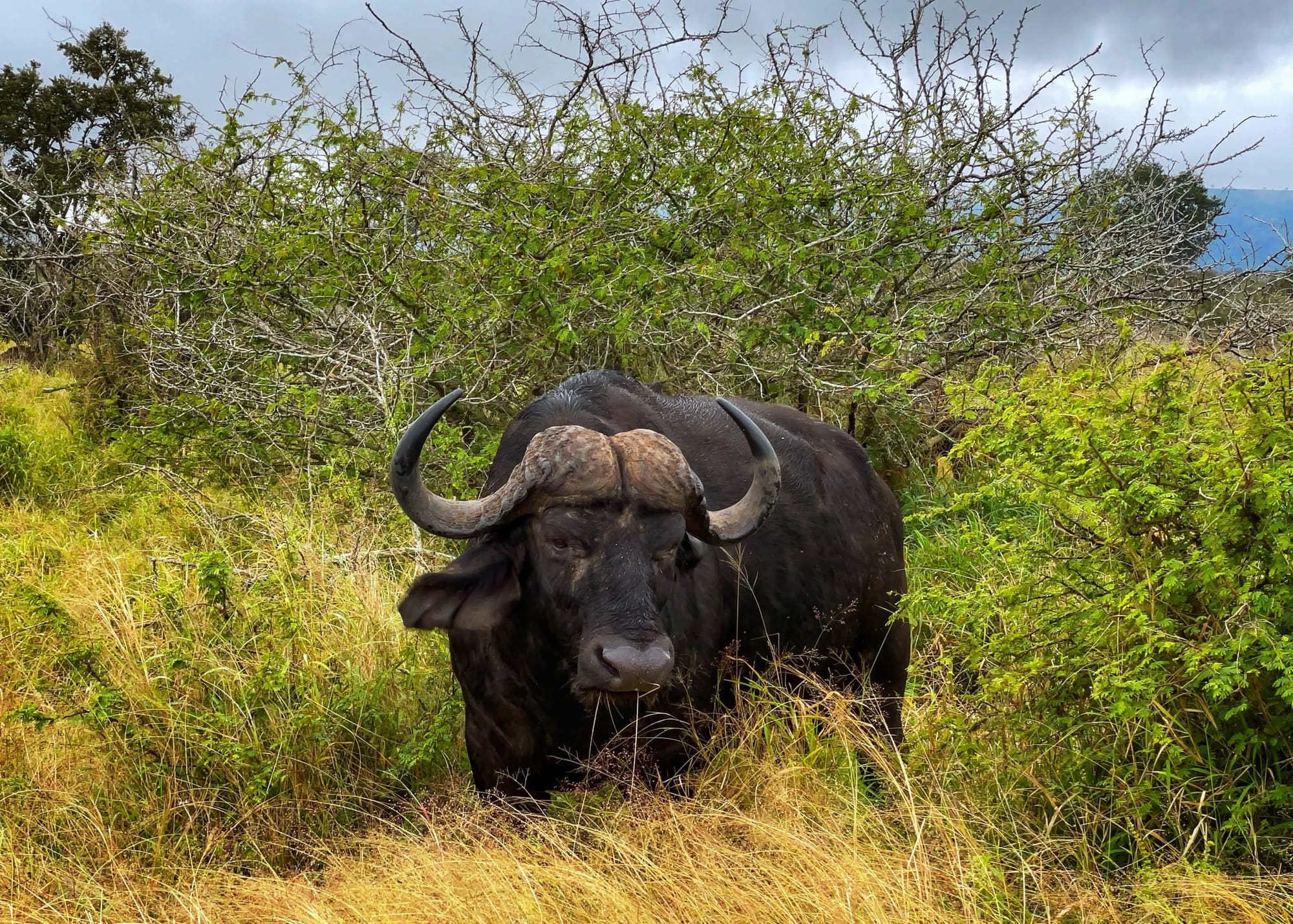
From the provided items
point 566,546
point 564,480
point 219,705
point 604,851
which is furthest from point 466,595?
point 219,705

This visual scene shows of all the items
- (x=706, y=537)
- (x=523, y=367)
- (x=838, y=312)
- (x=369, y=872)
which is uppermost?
(x=838, y=312)

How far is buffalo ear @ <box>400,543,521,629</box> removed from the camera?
3430 mm

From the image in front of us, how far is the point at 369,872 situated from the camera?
120 inches

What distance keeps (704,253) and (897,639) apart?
2.82 m

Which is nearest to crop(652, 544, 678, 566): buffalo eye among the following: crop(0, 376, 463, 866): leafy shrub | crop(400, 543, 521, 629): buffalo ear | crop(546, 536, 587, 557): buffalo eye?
crop(546, 536, 587, 557): buffalo eye

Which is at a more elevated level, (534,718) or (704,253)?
(704,253)

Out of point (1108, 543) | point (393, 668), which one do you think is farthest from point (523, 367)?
point (1108, 543)

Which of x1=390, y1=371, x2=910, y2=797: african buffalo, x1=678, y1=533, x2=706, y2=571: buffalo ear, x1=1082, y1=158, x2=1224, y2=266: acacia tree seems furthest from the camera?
x1=1082, y1=158, x2=1224, y2=266: acacia tree

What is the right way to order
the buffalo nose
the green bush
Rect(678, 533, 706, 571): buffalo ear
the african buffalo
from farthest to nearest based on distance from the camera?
Rect(678, 533, 706, 571): buffalo ear
the african buffalo
the buffalo nose
the green bush

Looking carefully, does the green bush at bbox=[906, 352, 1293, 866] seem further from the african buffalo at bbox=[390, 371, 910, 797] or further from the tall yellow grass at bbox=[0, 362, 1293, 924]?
the african buffalo at bbox=[390, 371, 910, 797]

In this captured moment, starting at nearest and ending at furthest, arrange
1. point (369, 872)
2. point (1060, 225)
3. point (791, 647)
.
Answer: point (369, 872) → point (791, 647) → point (1060, 225)

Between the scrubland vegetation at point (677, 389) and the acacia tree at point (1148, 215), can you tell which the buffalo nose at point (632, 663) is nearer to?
the scrubland vegetation at point (677, 389)

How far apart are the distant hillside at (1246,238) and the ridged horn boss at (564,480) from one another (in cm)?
412

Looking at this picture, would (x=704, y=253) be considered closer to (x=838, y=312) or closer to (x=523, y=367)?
(x=838, y=312)
